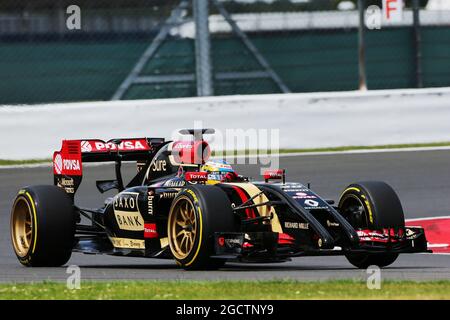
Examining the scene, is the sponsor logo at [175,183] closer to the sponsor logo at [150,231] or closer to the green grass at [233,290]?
the sponsor logo at [150,231]

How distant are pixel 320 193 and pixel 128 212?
488cm

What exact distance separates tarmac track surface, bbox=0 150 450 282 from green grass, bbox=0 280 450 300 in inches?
27.0

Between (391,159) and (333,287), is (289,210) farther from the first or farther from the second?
(391,159)

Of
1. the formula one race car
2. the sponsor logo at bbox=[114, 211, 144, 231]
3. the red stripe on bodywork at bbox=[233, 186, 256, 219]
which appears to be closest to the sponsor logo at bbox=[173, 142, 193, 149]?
the formula one race car

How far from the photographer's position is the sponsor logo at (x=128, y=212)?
36.0 ft

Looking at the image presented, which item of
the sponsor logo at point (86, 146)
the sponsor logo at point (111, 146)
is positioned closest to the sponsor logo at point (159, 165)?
the sponsor logo at point (111, 146)

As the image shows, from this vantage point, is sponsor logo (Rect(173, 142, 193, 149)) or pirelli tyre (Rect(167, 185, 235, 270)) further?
sponsor logo (Rect(173, 142, 193, 149))

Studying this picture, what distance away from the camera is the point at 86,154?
470 inches

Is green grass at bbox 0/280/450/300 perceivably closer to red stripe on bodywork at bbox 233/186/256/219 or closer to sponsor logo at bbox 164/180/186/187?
red stripe on bodywork at bbox 233/186/256/219

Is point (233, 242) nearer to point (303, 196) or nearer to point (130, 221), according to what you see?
point (303, 196)

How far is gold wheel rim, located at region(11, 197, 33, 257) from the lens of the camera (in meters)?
11.4

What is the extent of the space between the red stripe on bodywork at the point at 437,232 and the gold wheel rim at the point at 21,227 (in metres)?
3.93

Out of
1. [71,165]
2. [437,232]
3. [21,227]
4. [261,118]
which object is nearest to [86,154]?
[71,165]
